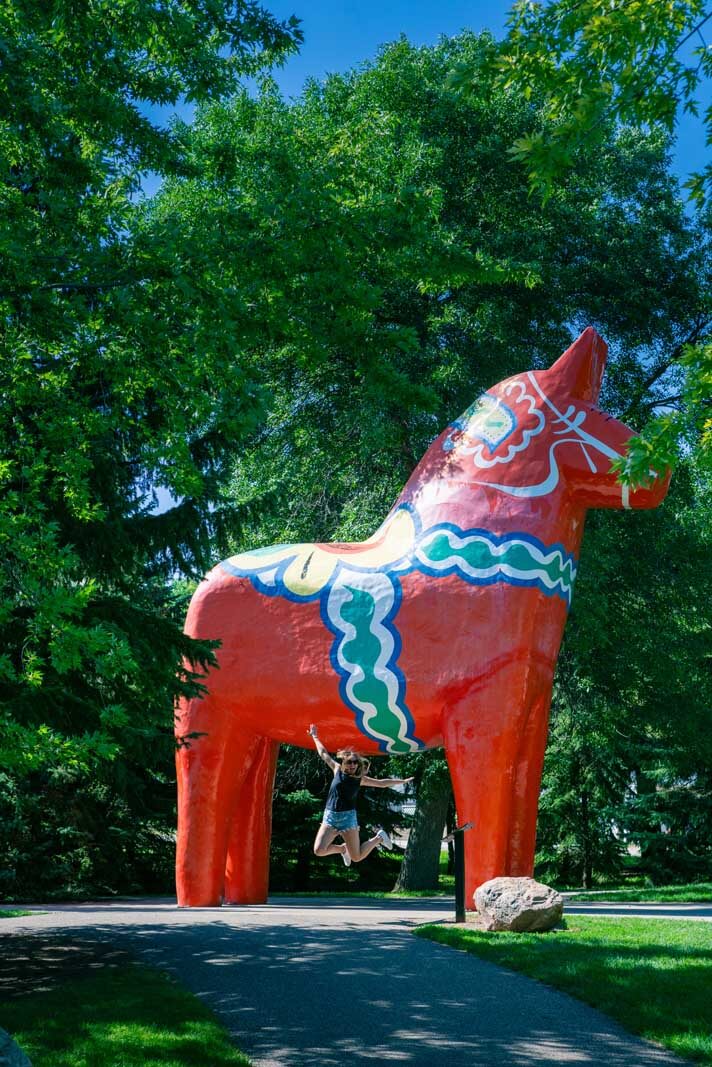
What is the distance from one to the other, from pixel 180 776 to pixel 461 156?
12017 mm

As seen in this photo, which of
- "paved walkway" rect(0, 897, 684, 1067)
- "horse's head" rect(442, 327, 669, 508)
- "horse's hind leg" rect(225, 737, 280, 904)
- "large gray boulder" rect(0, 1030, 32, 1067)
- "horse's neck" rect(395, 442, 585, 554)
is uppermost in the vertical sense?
"horse's head" rect(442, 327, 669, 508)

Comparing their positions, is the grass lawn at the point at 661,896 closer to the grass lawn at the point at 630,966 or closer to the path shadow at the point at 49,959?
the grass lawn at the point at 630,966

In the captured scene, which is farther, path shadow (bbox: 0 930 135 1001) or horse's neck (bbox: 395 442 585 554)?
horse's neck (bbox: 395 442 585 554)

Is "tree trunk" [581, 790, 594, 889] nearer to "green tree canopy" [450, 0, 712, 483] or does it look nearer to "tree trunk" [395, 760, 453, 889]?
"tree trunk" [395, 760, 453, 889]

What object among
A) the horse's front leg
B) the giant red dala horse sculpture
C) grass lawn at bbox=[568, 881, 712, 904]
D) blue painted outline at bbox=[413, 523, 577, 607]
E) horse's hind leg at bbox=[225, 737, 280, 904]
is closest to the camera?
the horse's front leg

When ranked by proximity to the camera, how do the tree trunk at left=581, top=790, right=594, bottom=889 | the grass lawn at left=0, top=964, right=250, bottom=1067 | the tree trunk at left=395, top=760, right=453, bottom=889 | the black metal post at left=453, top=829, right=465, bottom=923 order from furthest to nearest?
the tree trunk at left=581, top=790, right=594, bottom=889 < the tree trunk at left=395, top=760, right=453, bottom=889 < the black metal post at left=453, top=829, right=465, bottom=923 < the grass lawn at left=0, top=964, right=250, bottom=1067

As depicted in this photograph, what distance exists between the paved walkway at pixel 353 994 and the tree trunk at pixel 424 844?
7.09 m

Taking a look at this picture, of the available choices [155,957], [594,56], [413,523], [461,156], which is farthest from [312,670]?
[461,156]

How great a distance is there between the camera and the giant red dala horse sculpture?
11.1 meters

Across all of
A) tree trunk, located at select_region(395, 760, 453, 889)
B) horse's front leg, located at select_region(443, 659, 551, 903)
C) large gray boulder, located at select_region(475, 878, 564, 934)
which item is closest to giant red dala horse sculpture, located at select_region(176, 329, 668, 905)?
horse's front leg, located at select_region(443, 659, 551, 903)

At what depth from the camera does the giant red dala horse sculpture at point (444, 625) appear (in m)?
11.1

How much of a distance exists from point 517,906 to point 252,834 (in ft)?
14.3

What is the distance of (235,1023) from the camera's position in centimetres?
620

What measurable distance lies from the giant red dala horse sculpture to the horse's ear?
0.08 ft
